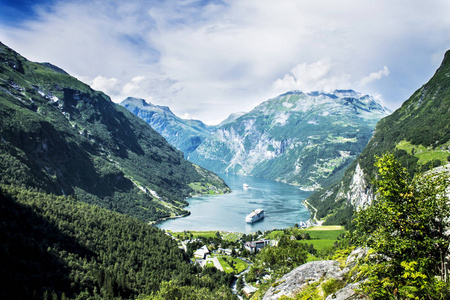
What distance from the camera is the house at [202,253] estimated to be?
4533 inches

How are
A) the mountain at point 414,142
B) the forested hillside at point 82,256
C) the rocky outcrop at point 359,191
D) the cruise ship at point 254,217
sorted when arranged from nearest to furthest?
the forested hillside at point 82,256
the mountain at point 414,142
the rocky outcrop at point 359,191
the cruise ship at point 254,217

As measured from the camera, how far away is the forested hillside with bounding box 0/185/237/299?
6794cm

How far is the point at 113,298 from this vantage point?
70.1 m

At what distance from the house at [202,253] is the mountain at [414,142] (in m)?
71.0

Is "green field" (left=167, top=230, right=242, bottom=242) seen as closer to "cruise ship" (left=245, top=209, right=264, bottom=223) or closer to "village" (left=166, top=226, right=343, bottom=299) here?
"village" (left=166, top=226, right=343, bottom=299)

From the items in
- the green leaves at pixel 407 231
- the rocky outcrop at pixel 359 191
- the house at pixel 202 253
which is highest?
the rocky outcrop at pixel 359 191

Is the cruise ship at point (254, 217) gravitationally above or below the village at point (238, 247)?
above

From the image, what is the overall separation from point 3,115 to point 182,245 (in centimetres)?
16695

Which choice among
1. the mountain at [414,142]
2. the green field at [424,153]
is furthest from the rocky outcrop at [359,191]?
the green field at [424,153]

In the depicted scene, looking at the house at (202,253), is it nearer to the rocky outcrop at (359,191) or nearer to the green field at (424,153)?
the rocky outcrop at (359,191)

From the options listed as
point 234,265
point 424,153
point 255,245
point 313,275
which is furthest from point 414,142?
point 313,275

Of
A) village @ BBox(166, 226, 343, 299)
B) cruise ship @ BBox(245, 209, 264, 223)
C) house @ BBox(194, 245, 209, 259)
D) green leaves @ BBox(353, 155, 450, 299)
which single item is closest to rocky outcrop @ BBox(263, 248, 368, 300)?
green leaves @ BBox(353, 155, 450, 299)

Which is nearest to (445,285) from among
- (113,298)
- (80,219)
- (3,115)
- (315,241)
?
(113,298)

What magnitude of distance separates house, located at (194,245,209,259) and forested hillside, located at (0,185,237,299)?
670 cm
